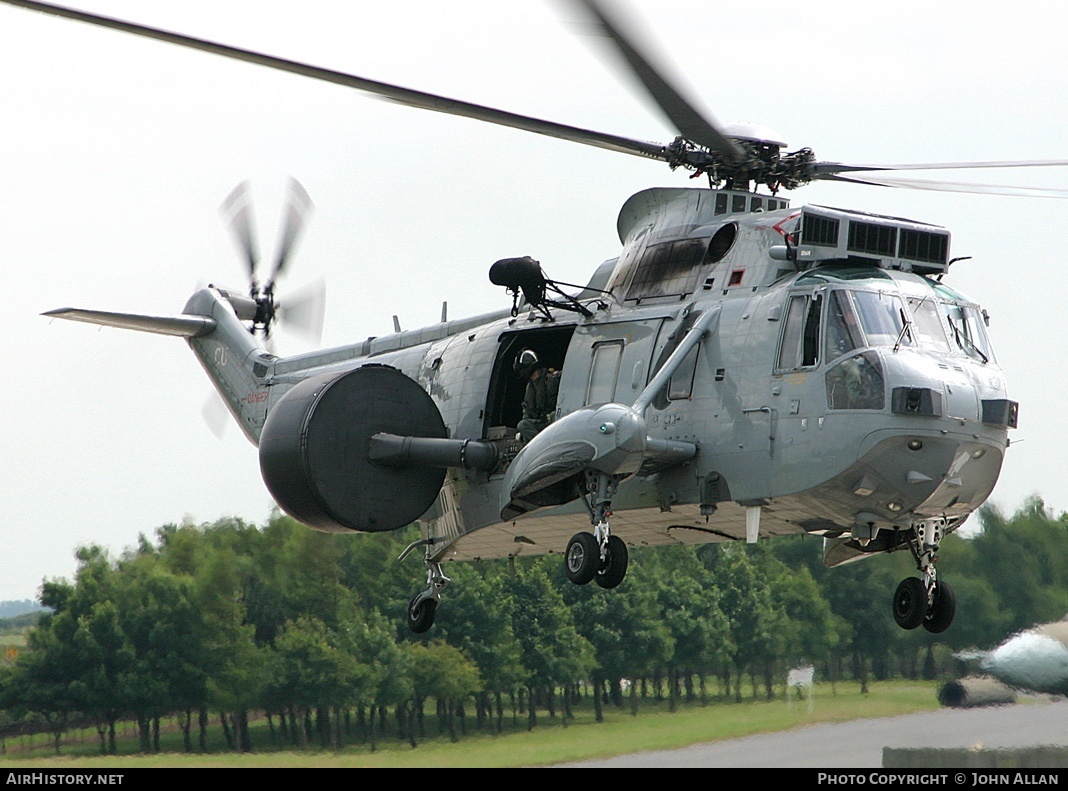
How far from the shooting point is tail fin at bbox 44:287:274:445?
67.9 ft

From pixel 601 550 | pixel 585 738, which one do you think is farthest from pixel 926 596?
pixel 585 738

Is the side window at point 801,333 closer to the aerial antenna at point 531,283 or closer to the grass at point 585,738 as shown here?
the aerial antenna at point 531,283

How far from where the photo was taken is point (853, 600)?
2666 cm

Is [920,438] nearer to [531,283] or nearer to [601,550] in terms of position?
[601,550]

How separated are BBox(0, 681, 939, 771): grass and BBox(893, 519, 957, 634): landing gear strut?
27.7ft

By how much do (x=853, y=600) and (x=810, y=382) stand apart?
14365mm

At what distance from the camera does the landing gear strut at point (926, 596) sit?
14.1 metres

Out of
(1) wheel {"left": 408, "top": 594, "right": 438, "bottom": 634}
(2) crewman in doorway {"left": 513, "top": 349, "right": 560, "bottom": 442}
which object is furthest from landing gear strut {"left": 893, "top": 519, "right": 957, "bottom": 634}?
(1) wheel {"left": 408, "top": 594, "right": 438, "bottom": 634}

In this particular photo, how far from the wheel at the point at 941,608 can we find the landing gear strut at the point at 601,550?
2.83 m

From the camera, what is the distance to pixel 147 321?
70.5 ft

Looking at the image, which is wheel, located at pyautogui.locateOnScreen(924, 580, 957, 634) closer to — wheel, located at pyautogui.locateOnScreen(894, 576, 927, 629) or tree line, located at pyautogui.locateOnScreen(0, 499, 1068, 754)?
wheel, located at pyautogui.locateOnScreen(894, 576, 927, 629)

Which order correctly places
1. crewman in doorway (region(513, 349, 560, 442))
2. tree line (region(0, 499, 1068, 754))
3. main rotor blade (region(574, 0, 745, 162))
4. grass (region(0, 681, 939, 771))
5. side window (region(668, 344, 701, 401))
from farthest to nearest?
tree line (region(0, 499, 1068, 754)) → grass (region(0, 681, 939, 771)) → crewman in doorway (region(513, 349, 560, 442)) → side window (region(668, 344, 701, 401)) → main rotor blade (region(574, 0, 745, 162))
